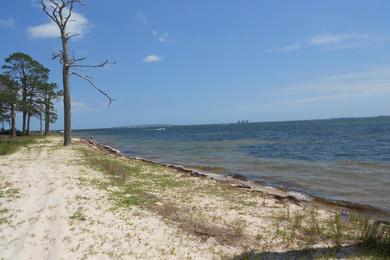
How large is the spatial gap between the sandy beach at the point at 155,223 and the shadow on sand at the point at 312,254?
0.05 ft

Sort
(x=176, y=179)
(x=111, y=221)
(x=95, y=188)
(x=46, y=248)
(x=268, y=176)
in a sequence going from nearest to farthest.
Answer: (x=46, y=248) < (x=111, y=221) < (x=95, y=188) < (x=176, y=179) < (x=268, y=176)

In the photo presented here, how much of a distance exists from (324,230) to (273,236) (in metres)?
1.14

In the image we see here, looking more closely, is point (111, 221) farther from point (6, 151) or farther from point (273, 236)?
point (6, 151)

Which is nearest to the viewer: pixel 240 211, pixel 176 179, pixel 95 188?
pixel 240 211

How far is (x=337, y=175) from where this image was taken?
16453 millimetres

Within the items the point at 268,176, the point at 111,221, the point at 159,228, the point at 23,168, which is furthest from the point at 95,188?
the point at 268,176

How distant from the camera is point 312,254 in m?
5.53

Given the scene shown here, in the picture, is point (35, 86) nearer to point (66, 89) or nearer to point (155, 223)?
point (66, 89)

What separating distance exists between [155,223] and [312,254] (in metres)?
3.06

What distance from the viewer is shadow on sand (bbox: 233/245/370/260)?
5438 millimetres

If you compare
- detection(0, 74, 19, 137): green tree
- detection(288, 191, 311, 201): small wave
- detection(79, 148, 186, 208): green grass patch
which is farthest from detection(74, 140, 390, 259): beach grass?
detection(0, 74, 19, 137): green tree

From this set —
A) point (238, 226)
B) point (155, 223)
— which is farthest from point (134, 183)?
point (238, 226)

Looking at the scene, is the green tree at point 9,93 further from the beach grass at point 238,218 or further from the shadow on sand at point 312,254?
the shadow on sand at point 312,254

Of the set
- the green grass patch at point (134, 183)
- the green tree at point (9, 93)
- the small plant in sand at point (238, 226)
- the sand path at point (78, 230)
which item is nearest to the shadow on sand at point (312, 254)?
the sand path at point (78, 230)
